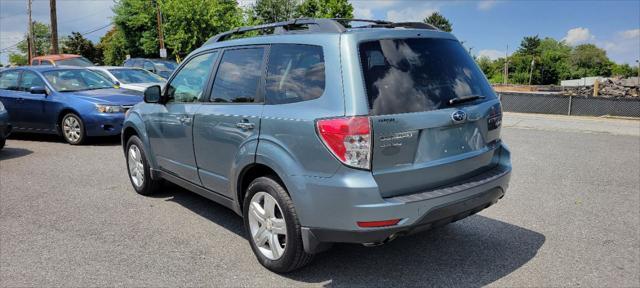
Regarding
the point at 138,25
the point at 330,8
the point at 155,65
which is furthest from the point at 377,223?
the point at 138,25

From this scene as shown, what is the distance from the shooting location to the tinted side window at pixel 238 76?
12.4 ft

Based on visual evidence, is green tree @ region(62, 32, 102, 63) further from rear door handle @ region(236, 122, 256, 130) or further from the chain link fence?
rear door handle @ region(236, 122, 256, 130)

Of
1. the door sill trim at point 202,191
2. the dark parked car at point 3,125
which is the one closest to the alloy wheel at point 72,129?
the dark parked car at point 3,125

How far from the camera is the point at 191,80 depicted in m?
4.64

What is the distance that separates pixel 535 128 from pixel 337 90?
11.1 m

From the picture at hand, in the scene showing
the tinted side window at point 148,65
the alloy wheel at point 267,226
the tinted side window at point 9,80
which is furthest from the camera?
the tinted side window at point 148,65

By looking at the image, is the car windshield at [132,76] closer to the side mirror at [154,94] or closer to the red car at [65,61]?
the red car at [65,61]

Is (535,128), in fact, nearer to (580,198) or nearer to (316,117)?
(580,198)

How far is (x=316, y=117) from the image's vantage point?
3.05 m

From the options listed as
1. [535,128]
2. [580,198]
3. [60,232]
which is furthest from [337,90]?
[535,128]

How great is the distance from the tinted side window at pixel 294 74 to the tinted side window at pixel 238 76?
0.58 feet

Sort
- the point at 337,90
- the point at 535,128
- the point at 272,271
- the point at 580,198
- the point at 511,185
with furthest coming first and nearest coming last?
1. the point at 535,128
2. the point at 511,185
3. the point at 580,198
4. the point at 272,271
5. the point at 337,90

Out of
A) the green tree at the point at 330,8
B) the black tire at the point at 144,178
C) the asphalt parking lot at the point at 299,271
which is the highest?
the green tree at the point at 330,8

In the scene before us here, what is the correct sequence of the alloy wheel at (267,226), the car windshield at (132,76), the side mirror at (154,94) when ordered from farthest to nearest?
the car windshield at (132,76)
the side mirror at (154,94)
the alloy wheel at (267,226)
